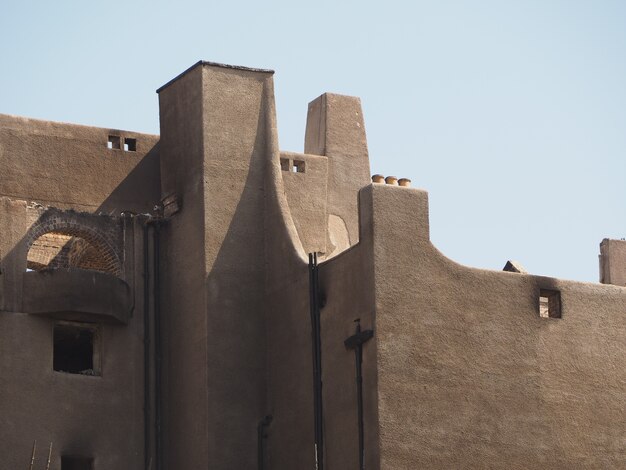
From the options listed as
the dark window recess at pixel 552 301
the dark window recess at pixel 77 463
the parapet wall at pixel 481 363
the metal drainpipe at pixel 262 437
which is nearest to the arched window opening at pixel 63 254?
the dark window recess at pixel 77 463

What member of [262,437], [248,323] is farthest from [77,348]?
[262,437]

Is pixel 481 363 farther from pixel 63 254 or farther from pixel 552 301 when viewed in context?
pixel 63 254

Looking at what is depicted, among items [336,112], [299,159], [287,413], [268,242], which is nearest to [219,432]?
[287,413]

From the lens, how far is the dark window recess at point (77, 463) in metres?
36.4

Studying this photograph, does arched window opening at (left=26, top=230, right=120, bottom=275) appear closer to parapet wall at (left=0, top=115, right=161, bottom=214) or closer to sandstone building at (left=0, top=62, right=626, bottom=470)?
sandstone building at (left=0, top=62, right=626, bottom=470)

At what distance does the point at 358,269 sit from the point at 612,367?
5.16m

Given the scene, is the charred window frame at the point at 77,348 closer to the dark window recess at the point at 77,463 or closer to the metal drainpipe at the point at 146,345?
the metal drainpipe at the point at 146,345

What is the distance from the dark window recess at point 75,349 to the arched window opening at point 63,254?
1.28 m

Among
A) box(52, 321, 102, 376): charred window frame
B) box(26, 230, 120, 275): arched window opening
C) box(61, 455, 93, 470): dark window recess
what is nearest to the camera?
box(61, 455, 93, 470): dark window recess

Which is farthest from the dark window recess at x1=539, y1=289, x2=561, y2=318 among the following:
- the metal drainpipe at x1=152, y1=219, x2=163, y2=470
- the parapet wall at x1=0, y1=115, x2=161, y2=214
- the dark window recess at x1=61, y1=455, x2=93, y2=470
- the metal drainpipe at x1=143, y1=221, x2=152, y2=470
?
the dark window recess at x1=61, y1=455, x2=93, y2=470

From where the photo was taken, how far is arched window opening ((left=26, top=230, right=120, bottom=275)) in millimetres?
38594

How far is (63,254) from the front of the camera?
38938mm

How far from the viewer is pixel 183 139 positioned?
38281mm

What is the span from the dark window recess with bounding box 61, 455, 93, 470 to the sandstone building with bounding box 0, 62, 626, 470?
72 mm
